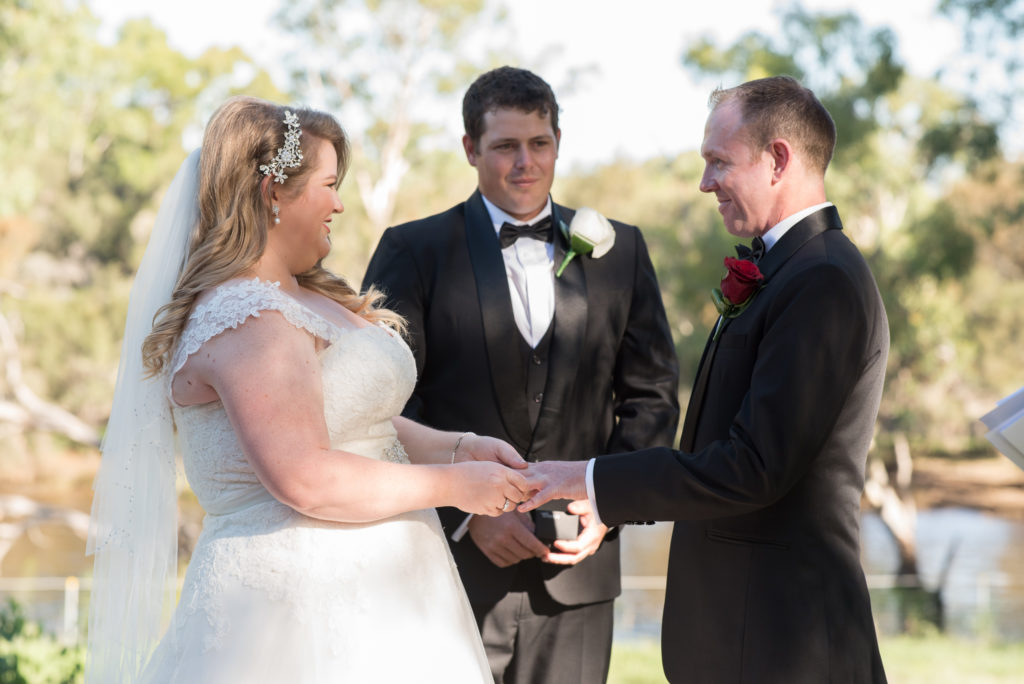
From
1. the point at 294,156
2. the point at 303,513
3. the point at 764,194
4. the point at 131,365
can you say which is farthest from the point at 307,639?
the point at 764,194

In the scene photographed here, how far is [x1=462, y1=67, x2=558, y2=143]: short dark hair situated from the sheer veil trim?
118 centimetres

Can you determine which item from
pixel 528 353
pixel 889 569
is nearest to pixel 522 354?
pixel 528 353

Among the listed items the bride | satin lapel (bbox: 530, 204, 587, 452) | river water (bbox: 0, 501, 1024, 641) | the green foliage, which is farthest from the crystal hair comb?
river water (bbox: 0, 501, 1024, 641)

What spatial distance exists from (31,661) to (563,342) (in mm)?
3107

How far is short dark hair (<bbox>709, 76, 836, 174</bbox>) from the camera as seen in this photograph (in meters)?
2.71

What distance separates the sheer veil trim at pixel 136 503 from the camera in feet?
9.24

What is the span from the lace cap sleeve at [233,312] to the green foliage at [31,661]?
238cm

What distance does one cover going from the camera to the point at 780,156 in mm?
2738

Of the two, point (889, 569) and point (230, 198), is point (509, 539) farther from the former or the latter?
point (889, 569)

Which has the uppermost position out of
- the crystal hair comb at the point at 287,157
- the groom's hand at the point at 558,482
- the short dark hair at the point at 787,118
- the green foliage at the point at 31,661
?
the short dark hair at the point at 787,118

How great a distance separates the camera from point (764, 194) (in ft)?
9.11

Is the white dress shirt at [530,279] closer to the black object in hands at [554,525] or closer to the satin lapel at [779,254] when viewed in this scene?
the black object in hands at [554,525]

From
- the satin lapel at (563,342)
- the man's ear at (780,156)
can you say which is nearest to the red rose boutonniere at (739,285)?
the man's ear at (780,156)

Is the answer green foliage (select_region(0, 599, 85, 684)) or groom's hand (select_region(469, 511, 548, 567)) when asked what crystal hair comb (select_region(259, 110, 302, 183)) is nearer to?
groom's hand (select_region(469, 511, 548, 567))
